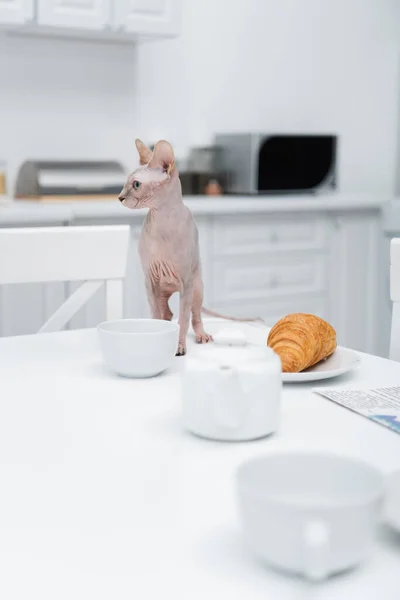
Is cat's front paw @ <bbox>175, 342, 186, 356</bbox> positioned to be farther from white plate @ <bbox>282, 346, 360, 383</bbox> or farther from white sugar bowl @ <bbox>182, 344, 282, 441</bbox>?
white sugar bowl @ <bbox>182, 344, 282, 441</bbox>

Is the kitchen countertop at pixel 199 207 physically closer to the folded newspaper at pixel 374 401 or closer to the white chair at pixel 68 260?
the white chair at pixel 68 260

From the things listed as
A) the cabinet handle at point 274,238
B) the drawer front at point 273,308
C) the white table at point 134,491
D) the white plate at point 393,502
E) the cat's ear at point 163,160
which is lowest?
the drawer front at point 273,308

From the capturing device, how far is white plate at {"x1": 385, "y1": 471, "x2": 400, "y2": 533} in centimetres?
57

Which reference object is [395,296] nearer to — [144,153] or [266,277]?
[144,153]

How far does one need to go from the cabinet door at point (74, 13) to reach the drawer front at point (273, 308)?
3.70ft

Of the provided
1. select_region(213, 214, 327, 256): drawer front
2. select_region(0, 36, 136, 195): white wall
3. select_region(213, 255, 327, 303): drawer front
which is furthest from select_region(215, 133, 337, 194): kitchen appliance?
select_region(0, 36, 136, 195): white wall

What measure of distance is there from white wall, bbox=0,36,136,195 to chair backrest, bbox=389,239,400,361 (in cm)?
214

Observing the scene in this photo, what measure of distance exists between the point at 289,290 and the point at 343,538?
2813 mm

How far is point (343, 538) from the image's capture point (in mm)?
503

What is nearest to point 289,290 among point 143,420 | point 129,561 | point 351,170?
point 351,170

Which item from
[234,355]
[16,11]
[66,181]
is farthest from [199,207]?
[234,355]

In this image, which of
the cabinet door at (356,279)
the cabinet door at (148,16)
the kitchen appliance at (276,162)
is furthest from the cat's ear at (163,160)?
the cabinet door at (356,279)

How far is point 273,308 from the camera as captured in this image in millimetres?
3266

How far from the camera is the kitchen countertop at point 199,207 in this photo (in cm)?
263
